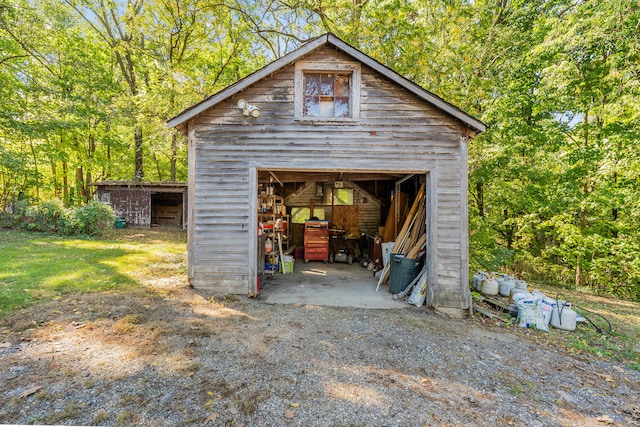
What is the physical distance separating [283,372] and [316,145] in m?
4.42

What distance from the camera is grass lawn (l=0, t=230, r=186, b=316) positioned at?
19.9ft

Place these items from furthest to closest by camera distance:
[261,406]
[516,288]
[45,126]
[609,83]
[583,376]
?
[45,126] → [609,83] → [516,288] → [583,376] → [261,406]

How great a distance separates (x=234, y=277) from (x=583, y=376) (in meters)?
6.10

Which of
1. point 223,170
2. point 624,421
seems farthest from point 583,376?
point 223,170

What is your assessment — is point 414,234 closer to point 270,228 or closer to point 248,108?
point 270,228

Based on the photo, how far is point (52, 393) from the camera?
2.98m

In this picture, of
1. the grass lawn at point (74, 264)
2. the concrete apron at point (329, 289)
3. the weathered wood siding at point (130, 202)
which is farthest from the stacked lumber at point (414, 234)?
the weathered wood siding at point (130, 202)

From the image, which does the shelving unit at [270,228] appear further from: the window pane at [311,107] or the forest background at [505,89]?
the forest background at [505,89]

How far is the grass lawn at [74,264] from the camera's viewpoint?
6054mm

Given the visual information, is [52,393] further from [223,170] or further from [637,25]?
[637,25]

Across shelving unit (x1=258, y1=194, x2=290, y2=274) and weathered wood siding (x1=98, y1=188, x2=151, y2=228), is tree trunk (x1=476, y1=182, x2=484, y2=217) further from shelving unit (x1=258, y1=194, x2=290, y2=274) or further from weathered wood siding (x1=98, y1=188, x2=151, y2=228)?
weathered wood siding (x1=98, y1=188, x2=151, y2=228)

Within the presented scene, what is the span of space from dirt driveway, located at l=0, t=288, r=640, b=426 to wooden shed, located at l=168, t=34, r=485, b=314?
1.24 m

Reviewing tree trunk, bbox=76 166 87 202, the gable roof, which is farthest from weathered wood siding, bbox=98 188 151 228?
the gable roof

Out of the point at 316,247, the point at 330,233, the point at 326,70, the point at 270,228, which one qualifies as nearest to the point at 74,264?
the point at 270,228
